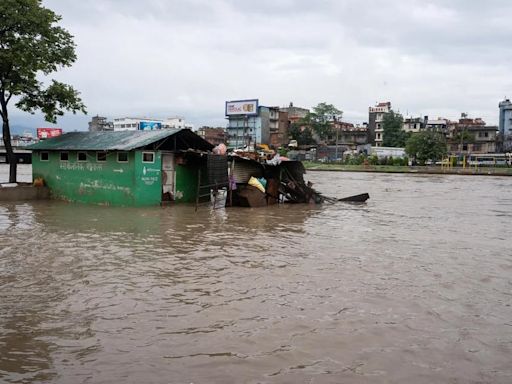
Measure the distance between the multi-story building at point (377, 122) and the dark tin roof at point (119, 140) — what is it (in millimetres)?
68848

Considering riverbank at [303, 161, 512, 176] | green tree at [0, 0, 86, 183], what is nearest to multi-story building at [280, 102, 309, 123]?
riverbank at [303, 161, 512, 176]

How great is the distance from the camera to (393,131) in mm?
81938

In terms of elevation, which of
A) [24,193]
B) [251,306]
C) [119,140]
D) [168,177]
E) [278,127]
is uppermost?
[278,127]

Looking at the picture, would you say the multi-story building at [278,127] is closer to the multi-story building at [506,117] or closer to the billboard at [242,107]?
the billboard at [242,107]

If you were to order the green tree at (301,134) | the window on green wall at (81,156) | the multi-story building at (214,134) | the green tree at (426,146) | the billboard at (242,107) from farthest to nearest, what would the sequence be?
the multi-story building at (214,134) < the green tree at (301,134) < the billboard at (242,107) < the green tree at (426,146) < the window on green wall at (81,156)

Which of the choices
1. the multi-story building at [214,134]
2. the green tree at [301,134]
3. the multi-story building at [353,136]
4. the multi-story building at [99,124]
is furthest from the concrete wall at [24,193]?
the multi-story building at [99,124]

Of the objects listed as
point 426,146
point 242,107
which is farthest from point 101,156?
point 242,107

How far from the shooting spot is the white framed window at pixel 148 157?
1773 centimetres

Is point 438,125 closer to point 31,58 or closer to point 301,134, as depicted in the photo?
point 301,134

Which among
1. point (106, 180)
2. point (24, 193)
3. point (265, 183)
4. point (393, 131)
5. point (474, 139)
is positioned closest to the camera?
point (106, 180)

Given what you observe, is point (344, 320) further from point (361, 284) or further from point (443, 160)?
point (443, 160)

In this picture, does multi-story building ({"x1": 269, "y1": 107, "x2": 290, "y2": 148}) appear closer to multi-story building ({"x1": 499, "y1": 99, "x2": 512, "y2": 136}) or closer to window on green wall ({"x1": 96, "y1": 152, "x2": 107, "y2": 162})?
multi-story building ({"x1": 499, "y1": 99, "x2": 512, "y2": 136})

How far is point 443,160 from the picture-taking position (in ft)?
215

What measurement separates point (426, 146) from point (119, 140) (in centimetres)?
5498
